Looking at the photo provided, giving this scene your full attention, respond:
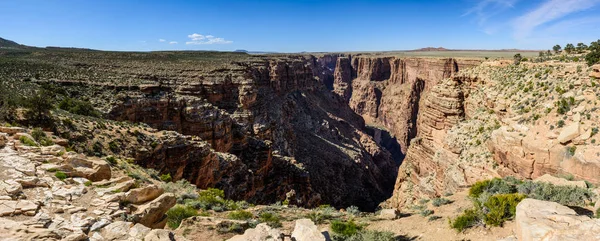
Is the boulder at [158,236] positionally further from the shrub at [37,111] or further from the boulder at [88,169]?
the shrub at [37,111]

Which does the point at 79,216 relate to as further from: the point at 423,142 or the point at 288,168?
the point at 423,142

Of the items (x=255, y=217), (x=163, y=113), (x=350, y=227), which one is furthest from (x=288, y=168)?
(x=350, y=227)

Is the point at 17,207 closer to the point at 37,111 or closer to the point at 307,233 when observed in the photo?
the point at 307,233

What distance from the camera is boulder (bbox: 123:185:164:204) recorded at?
28.1 feet

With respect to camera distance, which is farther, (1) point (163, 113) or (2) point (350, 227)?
(1) point (163, 113)

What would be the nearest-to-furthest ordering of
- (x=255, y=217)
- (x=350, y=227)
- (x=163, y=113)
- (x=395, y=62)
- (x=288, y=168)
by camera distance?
(x=350, y=227), (x=255, y=217), (x=163, y=113), (x=288, y=168), (x=395, y=62)

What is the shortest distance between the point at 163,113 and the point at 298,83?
51.7m

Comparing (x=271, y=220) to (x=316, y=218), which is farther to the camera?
(x=316, y=218)

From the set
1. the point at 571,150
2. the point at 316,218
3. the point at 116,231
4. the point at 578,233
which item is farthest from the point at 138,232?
the point at 571,150

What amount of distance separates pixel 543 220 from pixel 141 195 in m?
9.82

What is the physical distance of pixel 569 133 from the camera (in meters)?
14.7

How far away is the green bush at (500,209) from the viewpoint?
8.38m

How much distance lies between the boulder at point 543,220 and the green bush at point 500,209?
1.36 m

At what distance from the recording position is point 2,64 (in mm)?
29984
